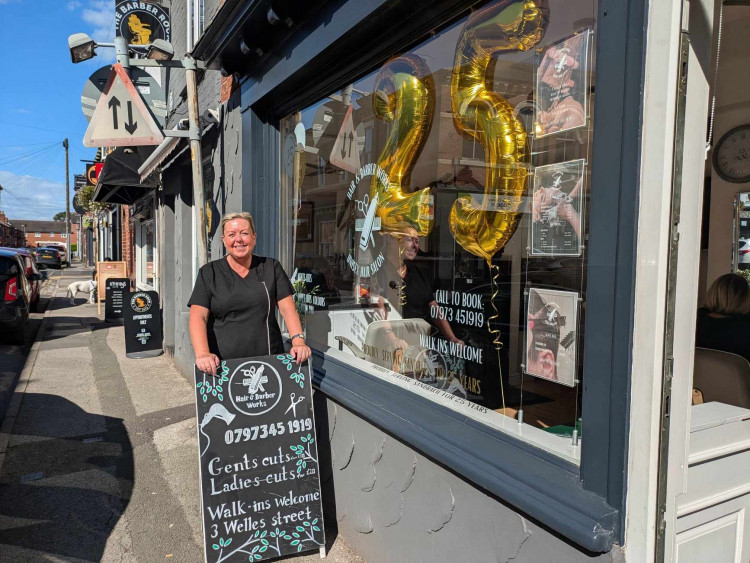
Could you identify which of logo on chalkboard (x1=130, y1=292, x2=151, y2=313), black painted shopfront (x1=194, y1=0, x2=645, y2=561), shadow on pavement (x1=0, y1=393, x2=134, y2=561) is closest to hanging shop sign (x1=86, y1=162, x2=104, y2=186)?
logo on chalkboard (x1=130, y1=292, x2=151, y2=313)

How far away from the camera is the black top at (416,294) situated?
319 cm

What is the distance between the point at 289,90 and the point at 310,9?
80 centimetres

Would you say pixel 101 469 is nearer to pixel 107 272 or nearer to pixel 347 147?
pixel 347 147

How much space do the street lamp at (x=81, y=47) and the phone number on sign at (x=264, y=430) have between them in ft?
13.7

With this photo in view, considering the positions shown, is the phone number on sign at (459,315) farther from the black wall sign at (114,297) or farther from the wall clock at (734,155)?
the black wall sign at (114,297)

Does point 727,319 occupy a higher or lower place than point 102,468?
higher

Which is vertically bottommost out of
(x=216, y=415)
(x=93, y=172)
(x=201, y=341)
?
(x=216, y=415)

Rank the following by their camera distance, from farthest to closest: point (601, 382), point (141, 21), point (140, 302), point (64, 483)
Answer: point (140, 302)
point (141, 21)
point (64, 483)
point (601, 382)

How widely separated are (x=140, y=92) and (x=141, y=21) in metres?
2.94

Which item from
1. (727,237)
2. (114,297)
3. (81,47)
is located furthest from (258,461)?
(114,297)

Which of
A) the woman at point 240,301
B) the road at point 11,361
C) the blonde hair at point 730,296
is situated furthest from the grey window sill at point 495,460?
the road at point 11,361

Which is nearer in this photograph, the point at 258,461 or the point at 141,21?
the point at 258,461

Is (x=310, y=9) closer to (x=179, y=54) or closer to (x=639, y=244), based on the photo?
(x=639, y=244)

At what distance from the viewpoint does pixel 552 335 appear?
7.16 ft
